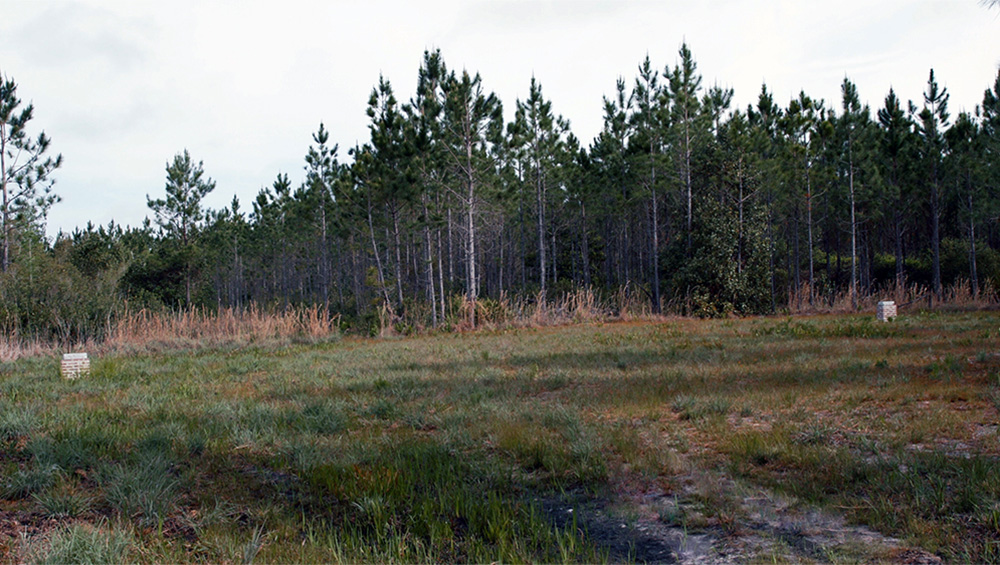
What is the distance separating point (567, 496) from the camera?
11.6ft

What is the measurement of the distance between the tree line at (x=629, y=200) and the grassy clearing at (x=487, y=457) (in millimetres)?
11575

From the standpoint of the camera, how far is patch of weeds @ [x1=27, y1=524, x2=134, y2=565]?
101 inches

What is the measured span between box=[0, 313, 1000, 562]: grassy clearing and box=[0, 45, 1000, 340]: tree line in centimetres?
1158

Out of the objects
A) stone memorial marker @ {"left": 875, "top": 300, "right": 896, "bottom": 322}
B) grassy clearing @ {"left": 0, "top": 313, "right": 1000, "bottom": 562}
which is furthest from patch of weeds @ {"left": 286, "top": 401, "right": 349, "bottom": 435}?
stone memorial marker @ {"left": 875, "top": 300, "right": 896, "bottom": 322}

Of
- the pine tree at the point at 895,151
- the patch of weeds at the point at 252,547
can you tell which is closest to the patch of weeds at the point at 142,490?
the patch of weeds at the point at 252,547

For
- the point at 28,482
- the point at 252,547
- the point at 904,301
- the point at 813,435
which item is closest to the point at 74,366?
the point at 28,482

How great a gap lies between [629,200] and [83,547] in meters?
27.1

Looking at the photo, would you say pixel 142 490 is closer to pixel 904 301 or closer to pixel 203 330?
pixel 203 330

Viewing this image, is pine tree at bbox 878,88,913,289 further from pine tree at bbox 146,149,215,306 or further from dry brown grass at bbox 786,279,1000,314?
pine tree at bbox 146,149,215,306

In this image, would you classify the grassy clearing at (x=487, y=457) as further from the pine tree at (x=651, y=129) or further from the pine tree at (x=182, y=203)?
the pine tree at (x=182, y=203)

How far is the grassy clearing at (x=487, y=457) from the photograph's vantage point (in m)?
2.89

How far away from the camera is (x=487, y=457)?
438cm

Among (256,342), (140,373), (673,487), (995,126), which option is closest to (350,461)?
(673,487)

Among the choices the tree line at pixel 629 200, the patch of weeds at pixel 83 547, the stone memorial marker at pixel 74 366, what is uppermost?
the tree line at pixel 629 200
